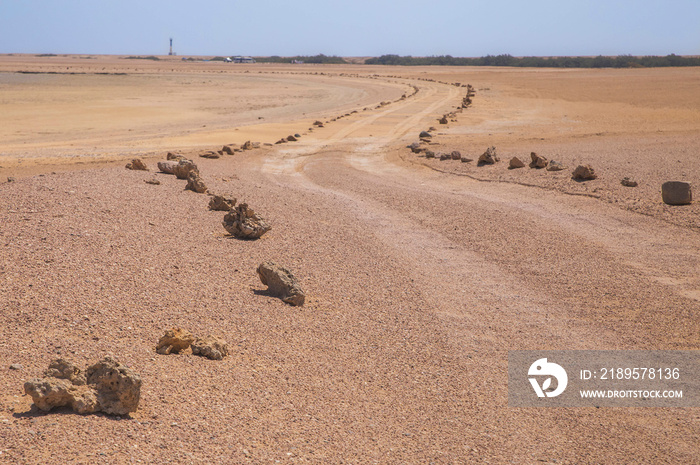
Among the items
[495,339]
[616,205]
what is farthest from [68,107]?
[495,339]

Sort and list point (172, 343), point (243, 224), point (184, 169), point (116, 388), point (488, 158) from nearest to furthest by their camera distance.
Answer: point (116, 388), point (172, 343), point (243, 224), point (184, 169), point (488, 158)

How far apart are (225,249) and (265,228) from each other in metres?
0.99

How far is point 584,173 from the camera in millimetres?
13414

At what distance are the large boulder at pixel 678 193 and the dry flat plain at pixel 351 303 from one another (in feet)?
0.75

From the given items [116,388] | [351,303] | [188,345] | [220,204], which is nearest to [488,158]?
[220,204]

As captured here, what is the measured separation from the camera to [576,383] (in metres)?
5.41

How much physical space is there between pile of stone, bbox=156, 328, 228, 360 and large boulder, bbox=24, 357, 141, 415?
882 millimetres

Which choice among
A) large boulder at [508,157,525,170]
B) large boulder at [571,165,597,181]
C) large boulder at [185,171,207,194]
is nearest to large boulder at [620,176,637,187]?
large boulder at [571,165,597,181]

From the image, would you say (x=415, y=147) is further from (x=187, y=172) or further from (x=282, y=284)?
(x=282, y=284)

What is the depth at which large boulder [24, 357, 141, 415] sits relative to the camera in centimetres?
384

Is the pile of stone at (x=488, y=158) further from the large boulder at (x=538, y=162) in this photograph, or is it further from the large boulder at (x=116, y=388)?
the large boulder at (x=116, y=388)

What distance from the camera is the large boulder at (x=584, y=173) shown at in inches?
528

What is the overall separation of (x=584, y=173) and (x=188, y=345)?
427 inches

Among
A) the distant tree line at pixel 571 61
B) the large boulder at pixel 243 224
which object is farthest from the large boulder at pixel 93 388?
the distant tree line at pixel 571 61
